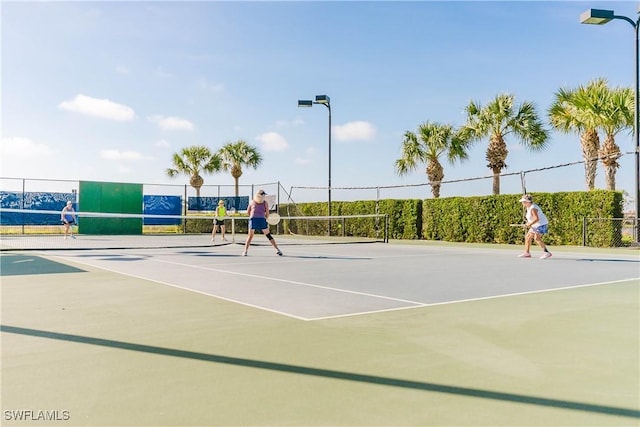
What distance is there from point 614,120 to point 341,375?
76.7 ft

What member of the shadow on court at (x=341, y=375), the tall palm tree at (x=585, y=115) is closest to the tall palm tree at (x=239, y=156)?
the tall palm tree at (x=585, y=115)

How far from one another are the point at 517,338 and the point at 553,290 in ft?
10.7

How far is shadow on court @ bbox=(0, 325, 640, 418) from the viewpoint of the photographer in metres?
2.85

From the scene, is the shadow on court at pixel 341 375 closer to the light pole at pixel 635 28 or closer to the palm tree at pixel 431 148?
the light pole at pixel 635 28

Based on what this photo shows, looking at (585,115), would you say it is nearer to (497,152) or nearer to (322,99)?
(497,152)

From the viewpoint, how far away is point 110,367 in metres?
3.49

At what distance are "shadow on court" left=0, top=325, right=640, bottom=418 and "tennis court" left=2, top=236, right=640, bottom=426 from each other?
2 cm

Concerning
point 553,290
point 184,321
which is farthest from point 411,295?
point 184,321

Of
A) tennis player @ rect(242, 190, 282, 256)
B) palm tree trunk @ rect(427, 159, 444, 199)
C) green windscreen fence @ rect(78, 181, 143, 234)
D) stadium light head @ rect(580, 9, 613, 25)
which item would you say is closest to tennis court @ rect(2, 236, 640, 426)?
tennis player @ rect(242, 190, 282, 256)

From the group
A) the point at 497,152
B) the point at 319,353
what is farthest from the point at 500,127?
the point at 319,353

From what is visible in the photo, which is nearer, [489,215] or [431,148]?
[489,215]

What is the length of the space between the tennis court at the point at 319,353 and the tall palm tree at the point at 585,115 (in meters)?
17.6

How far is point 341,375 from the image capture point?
3.36 metres

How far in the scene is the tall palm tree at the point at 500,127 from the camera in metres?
26.6
